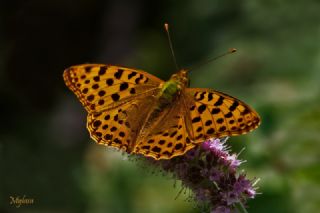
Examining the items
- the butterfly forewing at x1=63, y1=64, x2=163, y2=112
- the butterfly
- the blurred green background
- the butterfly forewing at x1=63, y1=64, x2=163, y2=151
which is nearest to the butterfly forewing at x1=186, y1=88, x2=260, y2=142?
the butterfly

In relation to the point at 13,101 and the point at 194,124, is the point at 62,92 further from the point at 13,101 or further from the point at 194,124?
the point at 194,124

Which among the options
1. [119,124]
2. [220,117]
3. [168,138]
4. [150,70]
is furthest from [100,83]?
[150,70]

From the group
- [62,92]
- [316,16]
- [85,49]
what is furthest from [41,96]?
[316,16]

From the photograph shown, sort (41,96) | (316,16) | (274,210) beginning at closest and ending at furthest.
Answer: (274,210) → (316,16) → (41,96)

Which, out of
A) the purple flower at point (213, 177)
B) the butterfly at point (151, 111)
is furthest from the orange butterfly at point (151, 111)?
the purple flower at point (213, 177)

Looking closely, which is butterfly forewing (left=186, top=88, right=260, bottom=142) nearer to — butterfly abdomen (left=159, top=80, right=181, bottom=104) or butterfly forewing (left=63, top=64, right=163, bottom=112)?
butterfly abdomen (left=159, top=80, right=181, bottom=104)
